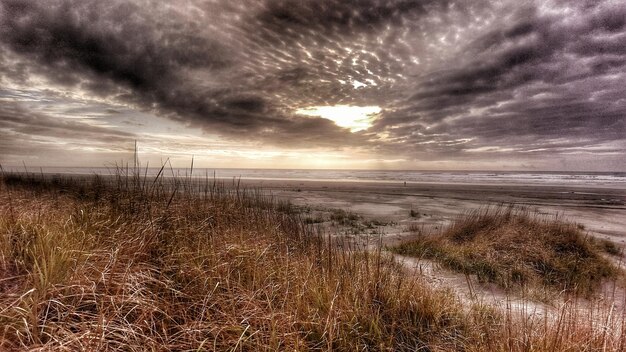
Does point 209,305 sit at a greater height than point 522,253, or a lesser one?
greater

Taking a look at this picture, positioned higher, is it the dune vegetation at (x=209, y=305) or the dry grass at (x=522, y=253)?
the dune vegetation at (x=209, y=305)

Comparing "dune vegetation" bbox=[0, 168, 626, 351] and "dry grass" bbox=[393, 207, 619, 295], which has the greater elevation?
"dune vegetation" bbox=[0, 168, 626, 351]

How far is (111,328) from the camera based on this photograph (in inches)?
100

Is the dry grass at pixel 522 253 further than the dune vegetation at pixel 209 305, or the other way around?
the dry grass at pixel 522 253

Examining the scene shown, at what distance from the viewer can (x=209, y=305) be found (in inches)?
132

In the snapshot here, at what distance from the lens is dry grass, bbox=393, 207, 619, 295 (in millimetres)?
6688

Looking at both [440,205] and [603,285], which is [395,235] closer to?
[603,285]

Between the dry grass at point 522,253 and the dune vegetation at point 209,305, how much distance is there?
8.12 ft

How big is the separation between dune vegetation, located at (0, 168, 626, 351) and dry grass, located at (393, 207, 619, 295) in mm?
2475

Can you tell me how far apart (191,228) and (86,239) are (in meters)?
1.38

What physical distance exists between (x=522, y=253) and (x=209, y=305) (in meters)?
8.36

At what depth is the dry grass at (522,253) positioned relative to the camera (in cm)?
669

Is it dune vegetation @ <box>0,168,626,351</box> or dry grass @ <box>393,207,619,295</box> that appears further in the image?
dry grass @ <box>393,207,619,295</box>

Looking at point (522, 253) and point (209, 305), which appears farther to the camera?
point (522, 253)
